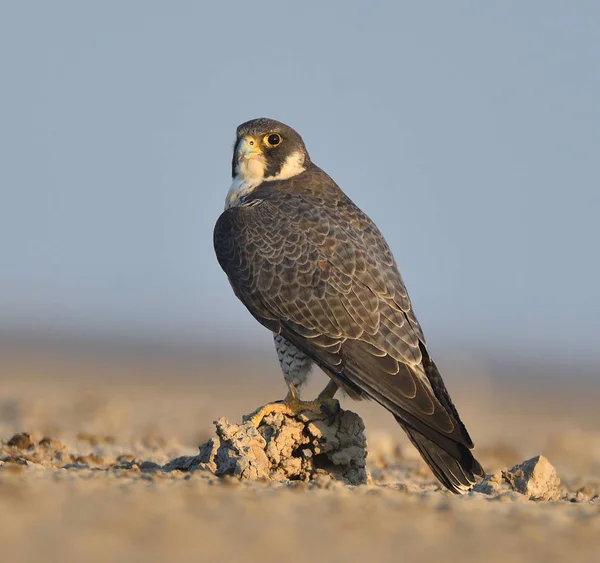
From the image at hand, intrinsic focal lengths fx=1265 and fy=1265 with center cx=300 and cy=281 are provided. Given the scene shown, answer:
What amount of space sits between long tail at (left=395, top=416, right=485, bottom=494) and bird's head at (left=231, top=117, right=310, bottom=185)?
2.80 m

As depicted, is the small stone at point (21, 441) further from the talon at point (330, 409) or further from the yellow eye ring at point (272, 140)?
the yellow eye ring at point (272, 140)

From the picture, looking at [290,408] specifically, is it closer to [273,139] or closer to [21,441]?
Answer: [273,139]

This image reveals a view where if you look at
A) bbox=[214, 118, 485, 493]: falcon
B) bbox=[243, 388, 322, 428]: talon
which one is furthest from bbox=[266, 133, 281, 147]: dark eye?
bbox=[243, 388, 322, 428]: talon

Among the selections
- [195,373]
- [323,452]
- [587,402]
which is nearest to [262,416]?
[323,452]

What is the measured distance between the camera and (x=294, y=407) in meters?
8.58

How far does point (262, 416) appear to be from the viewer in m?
8.47

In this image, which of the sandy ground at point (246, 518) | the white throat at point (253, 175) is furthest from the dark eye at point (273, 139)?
the sandy ground at point (246, 518)

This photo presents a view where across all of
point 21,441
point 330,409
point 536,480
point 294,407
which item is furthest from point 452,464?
point 21,441

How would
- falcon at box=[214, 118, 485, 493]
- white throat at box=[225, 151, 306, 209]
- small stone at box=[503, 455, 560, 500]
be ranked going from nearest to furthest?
falcon at box=[214, 118, 485, 493] → small stone at box=[503, 455, 560, 500] → white throat at box=[225, 151, 306, 209]

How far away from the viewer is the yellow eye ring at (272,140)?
9.95m

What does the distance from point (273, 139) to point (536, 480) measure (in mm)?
3400

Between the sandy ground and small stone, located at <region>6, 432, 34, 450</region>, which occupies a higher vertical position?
small stone, located at <region>6, 432, 34, 450</region>

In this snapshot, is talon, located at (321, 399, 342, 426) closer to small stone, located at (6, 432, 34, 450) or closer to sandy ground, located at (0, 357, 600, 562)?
sandy ground, located at (0, 357, 600, 562)

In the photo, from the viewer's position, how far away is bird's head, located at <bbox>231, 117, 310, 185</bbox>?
9.88m
